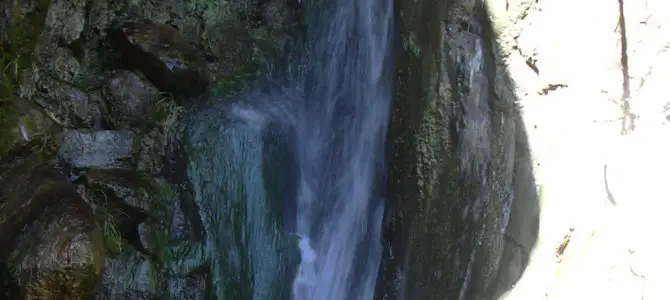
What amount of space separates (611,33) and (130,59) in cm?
338

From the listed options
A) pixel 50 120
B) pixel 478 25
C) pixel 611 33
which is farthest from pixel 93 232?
pixel 611 33

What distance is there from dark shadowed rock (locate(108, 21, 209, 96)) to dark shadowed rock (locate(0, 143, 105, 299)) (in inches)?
53.1

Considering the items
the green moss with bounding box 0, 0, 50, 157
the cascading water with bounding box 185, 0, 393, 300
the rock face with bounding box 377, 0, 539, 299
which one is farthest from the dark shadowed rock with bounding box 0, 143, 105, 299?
the rock face with bounding box 377, 0, 539, 299

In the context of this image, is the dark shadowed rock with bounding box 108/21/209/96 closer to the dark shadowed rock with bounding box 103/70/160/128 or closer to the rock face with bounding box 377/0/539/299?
the dark shadowed rock with bounding box 103/70/160/128

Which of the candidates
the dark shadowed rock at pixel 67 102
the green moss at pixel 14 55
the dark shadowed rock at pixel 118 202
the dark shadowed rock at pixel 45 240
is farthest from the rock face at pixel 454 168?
the green moss at pixel 14 55

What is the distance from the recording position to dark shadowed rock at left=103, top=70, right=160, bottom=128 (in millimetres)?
4605

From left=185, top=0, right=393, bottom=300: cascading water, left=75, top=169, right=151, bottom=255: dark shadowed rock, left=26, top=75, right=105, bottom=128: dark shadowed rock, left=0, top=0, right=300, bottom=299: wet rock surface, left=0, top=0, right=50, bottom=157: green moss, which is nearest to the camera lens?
left=0, top=0, right=300, bottom=299: wet rock surface

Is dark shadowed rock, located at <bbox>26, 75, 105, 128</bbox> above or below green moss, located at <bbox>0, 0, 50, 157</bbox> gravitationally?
below

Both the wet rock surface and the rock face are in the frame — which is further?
the wet rock surface

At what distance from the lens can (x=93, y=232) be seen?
11.2 ft

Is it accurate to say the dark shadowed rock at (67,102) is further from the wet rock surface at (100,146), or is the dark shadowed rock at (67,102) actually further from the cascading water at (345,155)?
the cascading water at (345,155)

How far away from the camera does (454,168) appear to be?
353 cm

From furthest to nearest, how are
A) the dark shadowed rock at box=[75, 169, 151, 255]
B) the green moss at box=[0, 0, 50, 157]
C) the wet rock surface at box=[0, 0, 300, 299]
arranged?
the dark shadowed rock at box=[75, 169, 151, 255]
the green moss at box=[0, 0, 50, 157]
the wet rock surface at box=[0, 0, 300, 299]

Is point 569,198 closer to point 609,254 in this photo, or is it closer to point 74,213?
point 609,254
